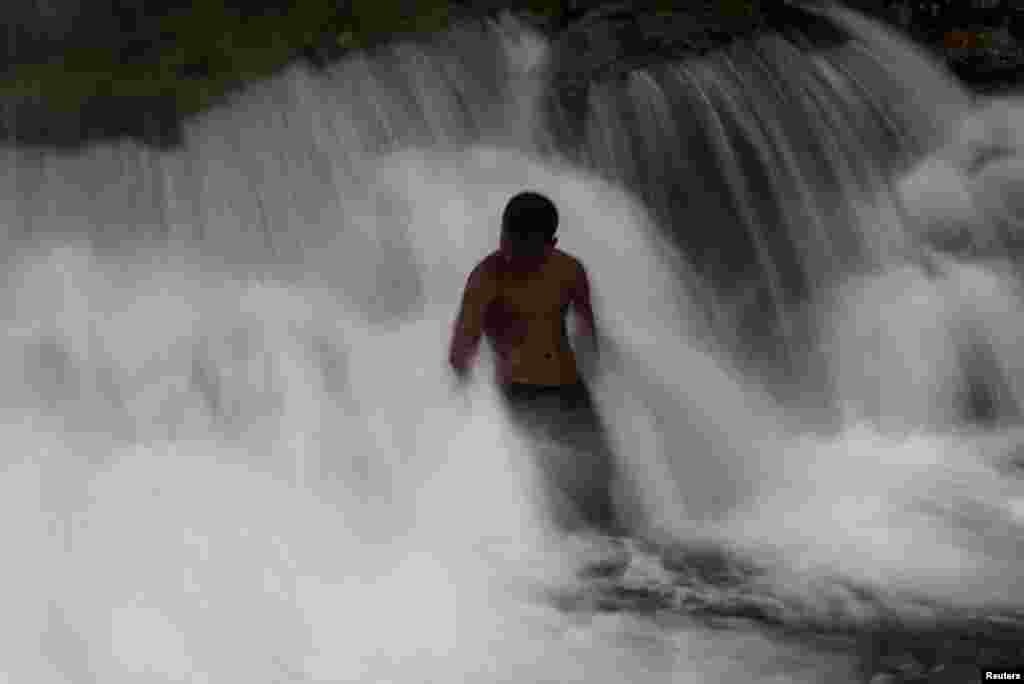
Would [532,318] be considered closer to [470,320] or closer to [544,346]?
[544,346]

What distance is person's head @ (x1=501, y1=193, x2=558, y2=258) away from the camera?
5082mm

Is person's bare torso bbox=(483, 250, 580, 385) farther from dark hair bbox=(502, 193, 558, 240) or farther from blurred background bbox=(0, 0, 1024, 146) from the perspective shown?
blurred background bbox=(0, 0, 1024, 146)

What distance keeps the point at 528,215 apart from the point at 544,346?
67 cm

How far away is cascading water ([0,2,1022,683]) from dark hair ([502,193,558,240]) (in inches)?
37.8

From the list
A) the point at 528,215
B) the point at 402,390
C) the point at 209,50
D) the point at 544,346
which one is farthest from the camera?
the point at 209,50

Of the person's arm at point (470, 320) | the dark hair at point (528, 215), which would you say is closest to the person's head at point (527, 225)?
the dark hair at point (528, 215)

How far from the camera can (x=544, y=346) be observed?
5496mm

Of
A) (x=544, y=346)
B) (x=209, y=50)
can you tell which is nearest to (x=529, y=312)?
(x=544, y=346)

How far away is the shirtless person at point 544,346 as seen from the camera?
5.27 metres

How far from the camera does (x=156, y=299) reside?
21.2 feet

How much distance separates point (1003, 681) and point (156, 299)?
429cm

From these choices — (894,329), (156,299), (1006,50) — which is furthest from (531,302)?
(1006,50)

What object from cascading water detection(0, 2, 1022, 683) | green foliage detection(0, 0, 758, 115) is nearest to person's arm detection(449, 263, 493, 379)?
cascading water detection(0, 2, 1022, 683)

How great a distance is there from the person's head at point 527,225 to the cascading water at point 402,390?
854 mm
